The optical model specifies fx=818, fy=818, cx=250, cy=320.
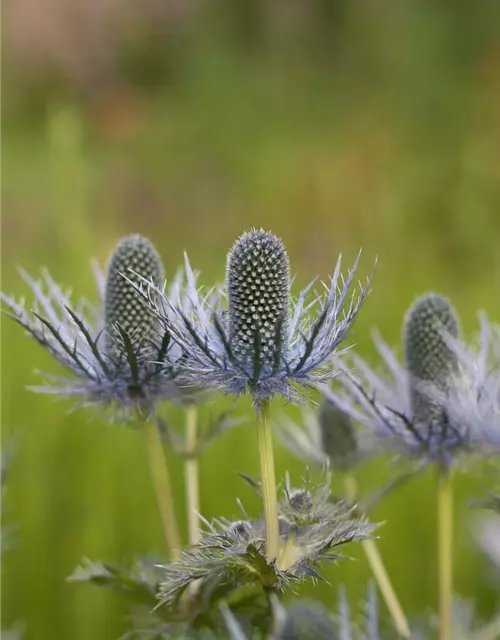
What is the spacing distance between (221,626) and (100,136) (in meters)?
3.60

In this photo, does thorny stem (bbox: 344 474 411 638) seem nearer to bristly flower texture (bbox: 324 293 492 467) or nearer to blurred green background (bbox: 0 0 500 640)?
bristly flower texture (bbox: 324 293 492 467)

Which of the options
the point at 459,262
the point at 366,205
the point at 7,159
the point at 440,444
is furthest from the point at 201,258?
the point at 440,444

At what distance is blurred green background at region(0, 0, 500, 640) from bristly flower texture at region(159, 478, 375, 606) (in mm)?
627

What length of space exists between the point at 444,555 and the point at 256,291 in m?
0.28

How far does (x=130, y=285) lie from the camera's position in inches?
26.3

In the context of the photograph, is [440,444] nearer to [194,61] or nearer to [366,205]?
[366,205]

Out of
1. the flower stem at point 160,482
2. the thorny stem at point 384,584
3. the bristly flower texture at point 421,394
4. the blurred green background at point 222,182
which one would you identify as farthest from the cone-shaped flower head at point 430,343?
the blurred green background at point 222,182

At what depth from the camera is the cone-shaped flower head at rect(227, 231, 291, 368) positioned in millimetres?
556

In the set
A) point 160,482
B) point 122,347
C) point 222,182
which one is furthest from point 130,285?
point 222,182

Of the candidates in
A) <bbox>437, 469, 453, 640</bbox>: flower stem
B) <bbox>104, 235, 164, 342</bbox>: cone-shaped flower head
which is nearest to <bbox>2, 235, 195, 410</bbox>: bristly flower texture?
<bbox>104, 235, 164, 342</bbox>: cone-shaped flower head

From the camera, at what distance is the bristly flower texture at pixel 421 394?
64cm

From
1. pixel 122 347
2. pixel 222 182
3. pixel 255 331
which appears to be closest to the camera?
pixel 255 331

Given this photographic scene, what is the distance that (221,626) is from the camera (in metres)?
0.62

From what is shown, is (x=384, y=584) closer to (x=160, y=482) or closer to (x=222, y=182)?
(x=160, y=482)
